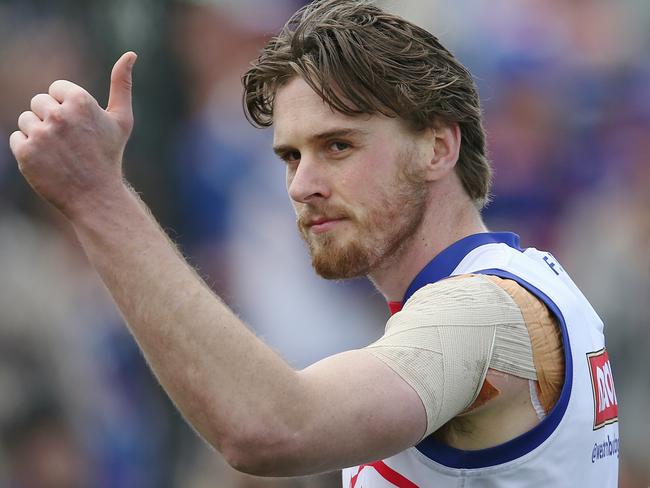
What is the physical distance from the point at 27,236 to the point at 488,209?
2522mm

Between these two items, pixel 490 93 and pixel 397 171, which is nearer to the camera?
pixel 397 171

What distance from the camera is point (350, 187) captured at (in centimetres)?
269

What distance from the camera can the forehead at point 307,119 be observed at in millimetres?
2723

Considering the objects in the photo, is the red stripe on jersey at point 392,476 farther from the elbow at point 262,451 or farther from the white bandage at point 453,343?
the elbow at point 262,451

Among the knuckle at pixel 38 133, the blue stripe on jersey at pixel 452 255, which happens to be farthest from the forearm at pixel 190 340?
the blue stripe on jersey at pixel 452 255

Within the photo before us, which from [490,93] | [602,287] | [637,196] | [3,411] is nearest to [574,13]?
[490,93]

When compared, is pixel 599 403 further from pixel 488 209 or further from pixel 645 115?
pixel 645 115

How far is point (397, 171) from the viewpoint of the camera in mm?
2777

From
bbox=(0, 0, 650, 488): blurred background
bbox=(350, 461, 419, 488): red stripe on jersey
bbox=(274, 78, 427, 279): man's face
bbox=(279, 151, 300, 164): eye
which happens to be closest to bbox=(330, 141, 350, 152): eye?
bbox=(274, 78, 427, 279): man's face

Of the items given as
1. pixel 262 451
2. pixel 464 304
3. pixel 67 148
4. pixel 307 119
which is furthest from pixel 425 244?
pixel 67 148

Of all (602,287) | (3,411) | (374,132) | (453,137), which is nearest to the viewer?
(374,132)

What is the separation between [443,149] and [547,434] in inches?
35.9

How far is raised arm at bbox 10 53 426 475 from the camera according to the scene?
6.25 ft

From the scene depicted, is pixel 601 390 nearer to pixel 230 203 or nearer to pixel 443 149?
pixel 443 149
